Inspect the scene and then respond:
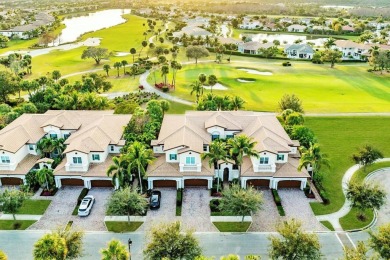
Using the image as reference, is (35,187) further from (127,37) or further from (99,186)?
(127,37)

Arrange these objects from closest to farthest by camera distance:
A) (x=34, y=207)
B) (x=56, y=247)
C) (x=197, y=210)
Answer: (x=56, y=247) < (x=197, y=210) < (x=34, y=207)

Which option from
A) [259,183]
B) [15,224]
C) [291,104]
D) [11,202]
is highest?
[291,104]

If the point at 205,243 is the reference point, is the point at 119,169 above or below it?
above

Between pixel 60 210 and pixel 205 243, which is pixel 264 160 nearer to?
pixel 205 243

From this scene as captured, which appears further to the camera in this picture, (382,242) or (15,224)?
(15,224)

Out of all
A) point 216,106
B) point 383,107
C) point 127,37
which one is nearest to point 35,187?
point 216,106

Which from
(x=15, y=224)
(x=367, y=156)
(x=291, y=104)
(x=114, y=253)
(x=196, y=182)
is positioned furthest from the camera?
(x=291, y=104)

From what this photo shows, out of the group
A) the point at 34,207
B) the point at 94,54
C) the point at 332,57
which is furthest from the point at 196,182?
the point at 332,57
